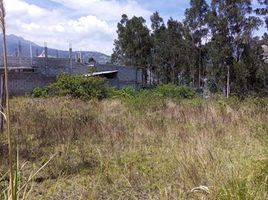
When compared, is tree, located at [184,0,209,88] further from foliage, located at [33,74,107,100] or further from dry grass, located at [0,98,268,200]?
dry grass, located at [0,98,268,200]

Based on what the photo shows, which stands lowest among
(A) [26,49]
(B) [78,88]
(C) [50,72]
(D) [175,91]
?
(D) [175,91]

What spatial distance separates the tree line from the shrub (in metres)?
14.4

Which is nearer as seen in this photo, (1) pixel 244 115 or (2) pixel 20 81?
(1) pixel 244 115

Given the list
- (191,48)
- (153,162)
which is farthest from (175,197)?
(191,48)

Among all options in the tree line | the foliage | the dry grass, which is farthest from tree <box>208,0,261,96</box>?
the dry grass

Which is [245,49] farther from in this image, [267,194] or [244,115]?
[267,194]

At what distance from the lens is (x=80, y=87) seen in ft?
74.8

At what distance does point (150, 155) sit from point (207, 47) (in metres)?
34.3

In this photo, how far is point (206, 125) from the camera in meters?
9.51

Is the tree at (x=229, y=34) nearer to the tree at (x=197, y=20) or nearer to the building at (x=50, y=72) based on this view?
the tree at (x=197, y=20)

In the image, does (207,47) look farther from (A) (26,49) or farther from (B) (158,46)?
(A) (26,49)

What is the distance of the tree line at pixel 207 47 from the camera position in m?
36.3

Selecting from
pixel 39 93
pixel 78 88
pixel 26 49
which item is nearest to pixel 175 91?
pixel 78 88

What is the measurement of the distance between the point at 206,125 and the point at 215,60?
28.5 meters
